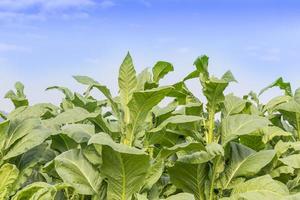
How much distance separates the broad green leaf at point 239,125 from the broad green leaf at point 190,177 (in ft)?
0.74

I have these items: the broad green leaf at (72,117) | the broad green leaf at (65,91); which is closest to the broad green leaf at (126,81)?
the broad green leaf at (72,117)

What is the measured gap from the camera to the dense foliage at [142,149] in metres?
2.40

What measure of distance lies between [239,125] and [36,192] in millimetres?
1396

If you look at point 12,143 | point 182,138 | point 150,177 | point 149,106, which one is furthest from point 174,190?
point 12,143

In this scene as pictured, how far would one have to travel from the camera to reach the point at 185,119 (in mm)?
2576

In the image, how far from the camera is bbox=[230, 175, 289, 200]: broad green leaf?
271 centimetres

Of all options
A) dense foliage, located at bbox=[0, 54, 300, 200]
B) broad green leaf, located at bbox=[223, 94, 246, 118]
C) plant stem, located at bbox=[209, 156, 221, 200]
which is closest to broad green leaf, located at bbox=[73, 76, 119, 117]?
dense foliage, located at bbox=[0, 54, 300, 200]

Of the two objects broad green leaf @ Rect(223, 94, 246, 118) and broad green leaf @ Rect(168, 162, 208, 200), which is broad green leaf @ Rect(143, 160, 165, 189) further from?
broad green leaf @ Rect(223, 94, 246, 118)

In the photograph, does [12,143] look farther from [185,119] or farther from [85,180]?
[185,119]

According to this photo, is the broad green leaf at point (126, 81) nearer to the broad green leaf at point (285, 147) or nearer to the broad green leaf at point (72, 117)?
the broad green leaf at point (72, 117)

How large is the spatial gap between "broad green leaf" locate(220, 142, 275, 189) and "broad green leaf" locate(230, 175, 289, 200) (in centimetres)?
7

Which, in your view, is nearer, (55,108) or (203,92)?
(203,92)

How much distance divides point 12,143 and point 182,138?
1.18m

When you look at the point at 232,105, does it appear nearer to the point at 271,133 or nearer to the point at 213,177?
the point at 271,133
